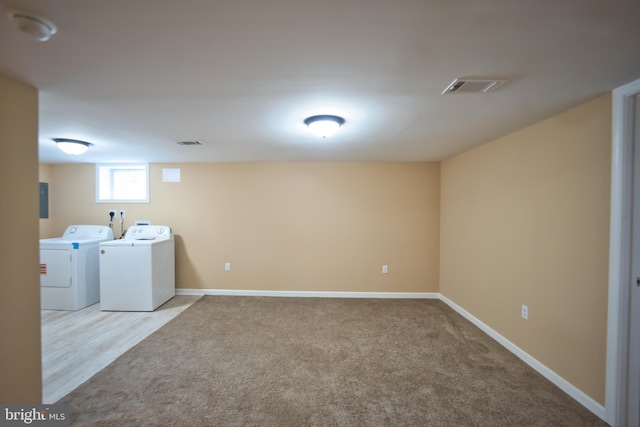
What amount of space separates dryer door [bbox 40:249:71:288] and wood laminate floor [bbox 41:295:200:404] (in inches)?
15.3

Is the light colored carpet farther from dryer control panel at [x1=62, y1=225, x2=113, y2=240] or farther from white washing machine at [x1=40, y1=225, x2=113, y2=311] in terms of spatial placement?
dryer control panel at [x1=62, y1=225, x2=113, y2=240]

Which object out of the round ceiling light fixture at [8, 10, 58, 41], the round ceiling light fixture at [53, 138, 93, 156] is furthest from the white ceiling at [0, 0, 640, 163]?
the round ceiling light fixture at [53, 138, 93, 156]

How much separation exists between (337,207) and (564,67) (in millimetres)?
3039

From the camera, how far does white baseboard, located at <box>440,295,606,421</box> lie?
1.76m

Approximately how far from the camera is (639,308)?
1.57 metres

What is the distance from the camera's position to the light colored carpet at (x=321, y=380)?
174 centimetres

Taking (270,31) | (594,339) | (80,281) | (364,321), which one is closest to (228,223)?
(80,281)

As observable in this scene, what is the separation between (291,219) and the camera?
4191 millimetres

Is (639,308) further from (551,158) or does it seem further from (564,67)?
(564,67)

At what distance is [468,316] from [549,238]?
160 centimetres

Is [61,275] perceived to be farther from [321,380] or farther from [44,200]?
[321,380]

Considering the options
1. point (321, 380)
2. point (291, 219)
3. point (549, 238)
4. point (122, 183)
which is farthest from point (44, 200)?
point (549, 238)

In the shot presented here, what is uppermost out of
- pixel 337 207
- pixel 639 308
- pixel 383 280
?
pixel 337 207

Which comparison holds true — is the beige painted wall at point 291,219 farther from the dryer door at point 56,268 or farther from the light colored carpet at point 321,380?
the light colored carpet at point 321,380
